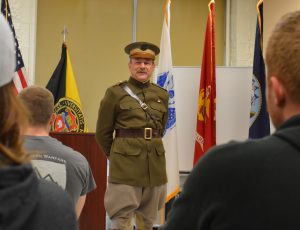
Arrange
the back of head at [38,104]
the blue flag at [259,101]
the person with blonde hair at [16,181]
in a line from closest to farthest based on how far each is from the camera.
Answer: the person with blonde hair at [16,181] → the back of head at [38,104] → the blue flag at [259,101]

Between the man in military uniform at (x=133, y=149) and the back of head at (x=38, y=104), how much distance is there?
1.42 m

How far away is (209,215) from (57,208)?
27cm

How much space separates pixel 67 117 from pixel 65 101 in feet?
0.65

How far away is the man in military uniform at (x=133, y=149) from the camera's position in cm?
330

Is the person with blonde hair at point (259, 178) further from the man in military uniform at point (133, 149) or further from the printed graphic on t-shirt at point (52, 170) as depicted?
the man in military uniform at point (133, 149)

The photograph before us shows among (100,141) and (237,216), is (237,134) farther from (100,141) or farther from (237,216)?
(237,216)

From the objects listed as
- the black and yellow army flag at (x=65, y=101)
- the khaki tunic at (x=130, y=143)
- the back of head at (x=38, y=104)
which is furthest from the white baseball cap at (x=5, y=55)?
the black and yellow army flag at (x=65, y=101)

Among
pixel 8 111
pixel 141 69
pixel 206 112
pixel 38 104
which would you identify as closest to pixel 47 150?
pixel 38 104

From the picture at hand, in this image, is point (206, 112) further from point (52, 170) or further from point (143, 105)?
point (52, 170)

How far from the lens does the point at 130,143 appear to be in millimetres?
3320

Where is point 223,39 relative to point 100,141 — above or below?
above

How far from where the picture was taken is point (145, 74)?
3527mm

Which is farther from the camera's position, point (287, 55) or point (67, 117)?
point (67, 117)

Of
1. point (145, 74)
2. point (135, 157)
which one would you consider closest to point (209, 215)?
point (135, 157)
